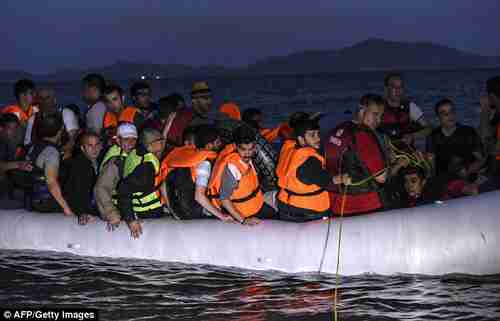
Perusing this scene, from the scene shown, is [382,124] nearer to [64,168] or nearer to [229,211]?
[229,211]

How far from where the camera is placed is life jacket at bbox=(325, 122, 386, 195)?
6340 mm

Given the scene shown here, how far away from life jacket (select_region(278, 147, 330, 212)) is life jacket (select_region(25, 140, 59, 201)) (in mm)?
2228

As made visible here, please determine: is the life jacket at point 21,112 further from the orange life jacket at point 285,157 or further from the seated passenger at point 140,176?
the orange life jacket at point 285,157

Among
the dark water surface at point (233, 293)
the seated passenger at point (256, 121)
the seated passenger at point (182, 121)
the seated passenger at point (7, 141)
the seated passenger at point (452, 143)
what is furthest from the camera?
the seated passenger at point (7, 141)

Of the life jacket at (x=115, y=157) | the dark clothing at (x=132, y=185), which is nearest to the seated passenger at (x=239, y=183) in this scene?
the dark clothing at (x=132, y=185)

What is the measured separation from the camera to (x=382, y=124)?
8.20 metres

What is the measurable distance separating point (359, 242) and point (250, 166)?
110cm

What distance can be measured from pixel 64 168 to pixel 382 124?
3230 mm

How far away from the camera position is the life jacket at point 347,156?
6340 millimetres

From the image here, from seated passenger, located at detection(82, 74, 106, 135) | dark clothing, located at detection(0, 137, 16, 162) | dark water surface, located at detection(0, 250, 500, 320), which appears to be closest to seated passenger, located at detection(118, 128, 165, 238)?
dark water surface, located at detection(0, 250, 500, 320)

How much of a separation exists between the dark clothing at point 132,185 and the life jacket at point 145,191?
4 centimetres

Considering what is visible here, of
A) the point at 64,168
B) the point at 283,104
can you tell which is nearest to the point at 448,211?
the point at 64,168

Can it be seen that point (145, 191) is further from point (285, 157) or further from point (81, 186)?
point (285, 157)

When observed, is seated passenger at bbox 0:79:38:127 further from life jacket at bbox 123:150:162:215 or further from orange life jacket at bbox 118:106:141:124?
life jacket at bbox 123:150:162:215
